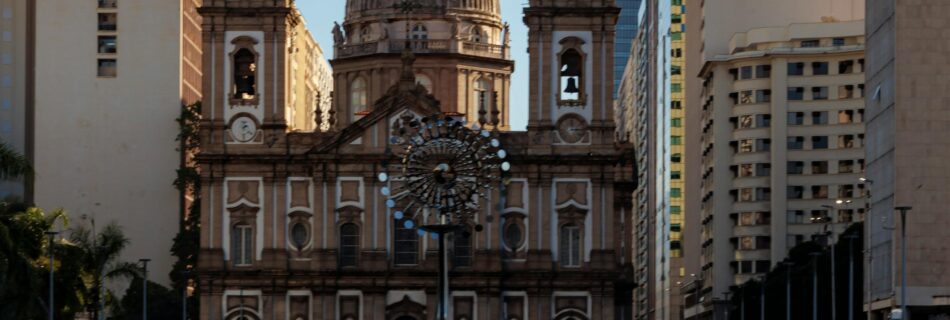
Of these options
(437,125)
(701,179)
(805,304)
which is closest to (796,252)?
(805,304)

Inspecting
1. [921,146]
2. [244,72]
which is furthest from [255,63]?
[921,146]

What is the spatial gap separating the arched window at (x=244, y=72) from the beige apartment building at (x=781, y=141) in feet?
126

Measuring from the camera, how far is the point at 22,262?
327ft

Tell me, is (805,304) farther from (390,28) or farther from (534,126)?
(390,28)

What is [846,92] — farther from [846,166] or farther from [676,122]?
[676,122]

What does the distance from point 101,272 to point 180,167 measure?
4144cm

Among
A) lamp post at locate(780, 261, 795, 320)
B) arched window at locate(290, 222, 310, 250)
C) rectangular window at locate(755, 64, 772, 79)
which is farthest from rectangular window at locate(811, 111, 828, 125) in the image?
arched window at locate(290, 222, 310, 250)

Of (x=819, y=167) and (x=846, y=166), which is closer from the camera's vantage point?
(x=846, y=166)

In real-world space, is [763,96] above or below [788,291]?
above

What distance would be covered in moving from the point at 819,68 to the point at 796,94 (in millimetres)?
2696

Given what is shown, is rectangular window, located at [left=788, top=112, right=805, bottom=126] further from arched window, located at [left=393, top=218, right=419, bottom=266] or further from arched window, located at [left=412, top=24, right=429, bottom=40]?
arched window, located at [left=393, top=218, right=419, bottom=266]

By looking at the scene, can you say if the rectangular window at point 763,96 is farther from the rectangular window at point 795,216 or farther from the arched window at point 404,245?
the arched window at point 404,245

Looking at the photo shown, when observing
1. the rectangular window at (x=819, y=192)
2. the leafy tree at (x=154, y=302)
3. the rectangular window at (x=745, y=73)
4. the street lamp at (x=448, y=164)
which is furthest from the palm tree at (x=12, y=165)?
the rectangular window at (x=745, y=73)

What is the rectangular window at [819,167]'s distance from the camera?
158 metres
